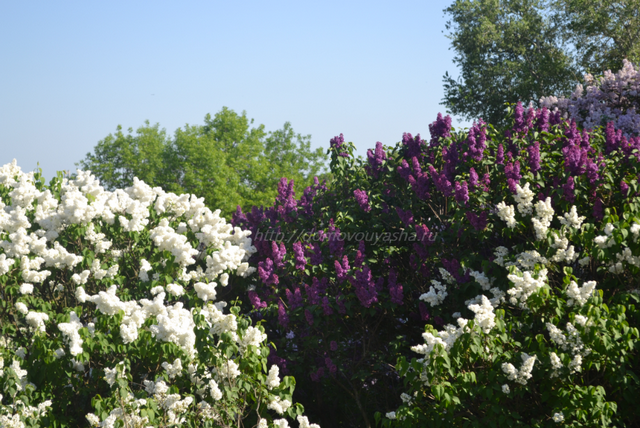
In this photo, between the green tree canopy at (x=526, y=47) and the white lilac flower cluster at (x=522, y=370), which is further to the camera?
the green tree canopy at (x=526, y=47)

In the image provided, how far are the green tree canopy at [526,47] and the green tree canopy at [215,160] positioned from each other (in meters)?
14.6

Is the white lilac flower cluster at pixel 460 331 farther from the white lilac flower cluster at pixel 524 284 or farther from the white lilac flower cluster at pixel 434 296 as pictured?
the white lilac flower cluster at pixel 434 296

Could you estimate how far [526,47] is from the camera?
84.6ft

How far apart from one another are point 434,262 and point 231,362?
9.19 feet

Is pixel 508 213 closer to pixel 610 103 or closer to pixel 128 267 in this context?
pixel 128 267

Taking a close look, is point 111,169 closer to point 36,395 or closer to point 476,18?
point 476,18

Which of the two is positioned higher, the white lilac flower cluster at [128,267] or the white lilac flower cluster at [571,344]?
the white lilac flower cluster at [128,267]

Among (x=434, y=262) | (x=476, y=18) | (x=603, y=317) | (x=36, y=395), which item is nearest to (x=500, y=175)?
(x=434, y=262)

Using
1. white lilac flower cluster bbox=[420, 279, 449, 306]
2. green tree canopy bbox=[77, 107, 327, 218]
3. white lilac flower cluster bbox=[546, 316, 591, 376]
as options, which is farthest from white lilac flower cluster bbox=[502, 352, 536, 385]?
green tree canopy bbox=[77, 107, 327, 218]

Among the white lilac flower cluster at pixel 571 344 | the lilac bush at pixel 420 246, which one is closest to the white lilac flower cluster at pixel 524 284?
the lilac bush at pixel 420 246

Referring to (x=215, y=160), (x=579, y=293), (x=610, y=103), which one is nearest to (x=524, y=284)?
(x=579, y=293)

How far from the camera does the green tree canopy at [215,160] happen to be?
124ft

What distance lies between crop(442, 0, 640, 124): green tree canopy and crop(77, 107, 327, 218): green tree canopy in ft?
47.8

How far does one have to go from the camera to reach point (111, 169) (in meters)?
41.4
